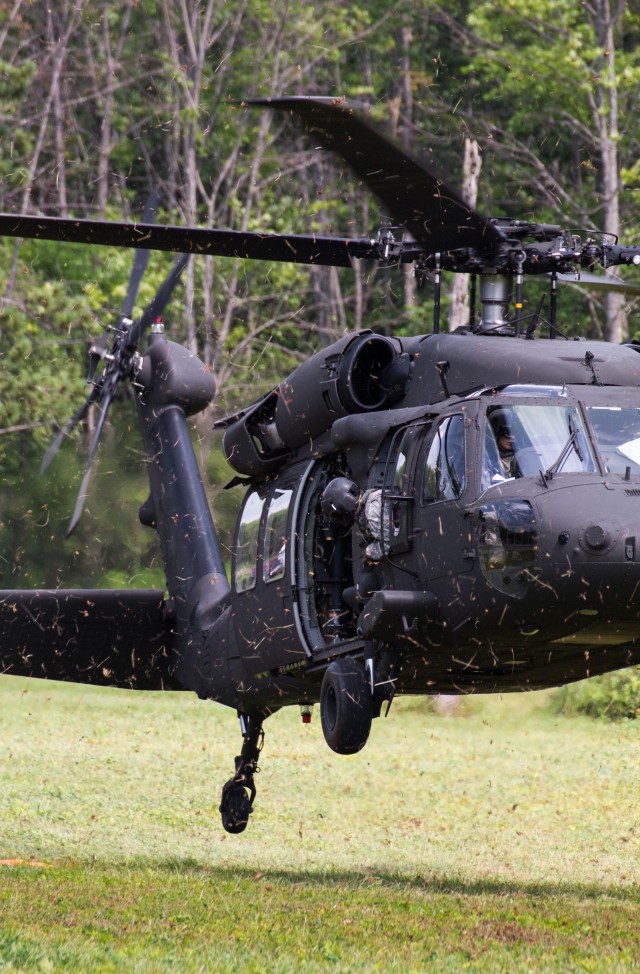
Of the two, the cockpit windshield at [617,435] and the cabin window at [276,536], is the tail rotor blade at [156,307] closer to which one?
the cabin window at [276,536]

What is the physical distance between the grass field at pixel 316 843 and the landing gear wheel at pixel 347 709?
103cm

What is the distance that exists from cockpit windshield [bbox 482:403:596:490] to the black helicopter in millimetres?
10

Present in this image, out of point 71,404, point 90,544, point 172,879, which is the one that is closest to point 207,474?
point 90,544

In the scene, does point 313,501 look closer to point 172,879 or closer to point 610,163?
point 172,879

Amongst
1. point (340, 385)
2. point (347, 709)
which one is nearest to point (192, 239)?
point (340, 385)

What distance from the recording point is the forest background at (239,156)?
25.3 meters

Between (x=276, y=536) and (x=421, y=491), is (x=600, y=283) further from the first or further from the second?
(x=276, y=536)

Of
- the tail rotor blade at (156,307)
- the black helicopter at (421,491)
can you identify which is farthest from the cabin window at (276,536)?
the tail rotor blade at (156,307)

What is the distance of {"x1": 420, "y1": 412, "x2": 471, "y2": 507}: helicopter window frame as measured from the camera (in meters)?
7.72

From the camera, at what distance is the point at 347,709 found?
316 inches

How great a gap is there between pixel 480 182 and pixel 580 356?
73.1ft

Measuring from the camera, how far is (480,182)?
29844 mm

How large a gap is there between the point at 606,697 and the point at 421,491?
1182cm

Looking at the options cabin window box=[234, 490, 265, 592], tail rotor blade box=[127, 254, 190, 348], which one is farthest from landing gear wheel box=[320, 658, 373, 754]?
tail rotor blade box=[127, 254, 190, 348]
